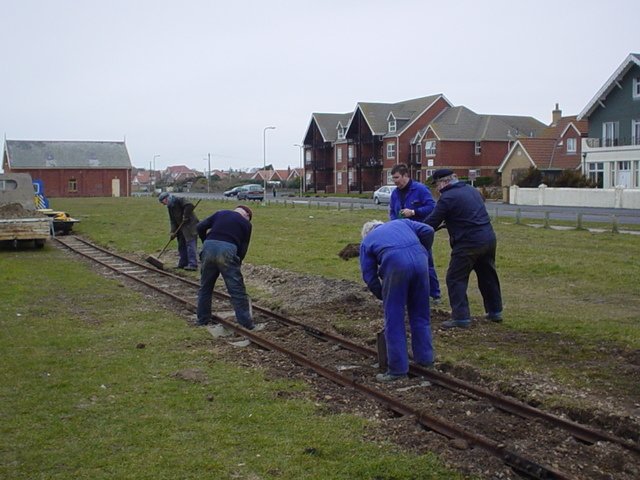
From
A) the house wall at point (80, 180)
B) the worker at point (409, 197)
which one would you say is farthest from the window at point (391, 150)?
the worker at point (409, 197)

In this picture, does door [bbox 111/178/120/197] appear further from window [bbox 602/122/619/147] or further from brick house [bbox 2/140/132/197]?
window [bbox 602/122/619/147]

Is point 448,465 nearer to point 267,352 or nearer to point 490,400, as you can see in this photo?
point 490,400

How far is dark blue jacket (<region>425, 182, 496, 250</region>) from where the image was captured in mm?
9617

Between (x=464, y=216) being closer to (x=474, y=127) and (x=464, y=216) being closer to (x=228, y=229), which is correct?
(x=228, y=229)

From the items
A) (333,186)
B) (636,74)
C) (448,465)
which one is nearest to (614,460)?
(448,465)

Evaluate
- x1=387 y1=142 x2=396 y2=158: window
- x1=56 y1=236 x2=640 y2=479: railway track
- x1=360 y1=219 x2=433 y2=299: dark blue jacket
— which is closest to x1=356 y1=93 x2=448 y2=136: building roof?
x1=387 y1=142 x2=396 y2=158: window

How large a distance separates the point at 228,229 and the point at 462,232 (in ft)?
10.5

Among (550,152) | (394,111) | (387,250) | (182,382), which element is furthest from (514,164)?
(182,382)

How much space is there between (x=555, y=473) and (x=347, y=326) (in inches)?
218

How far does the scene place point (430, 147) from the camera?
70125 millimetres

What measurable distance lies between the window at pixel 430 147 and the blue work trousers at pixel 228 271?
60703mm

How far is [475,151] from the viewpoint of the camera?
70.6m

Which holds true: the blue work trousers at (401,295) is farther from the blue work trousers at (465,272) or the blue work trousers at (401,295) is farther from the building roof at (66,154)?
the building roof at (66,154)

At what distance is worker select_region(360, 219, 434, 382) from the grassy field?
0.97 m
